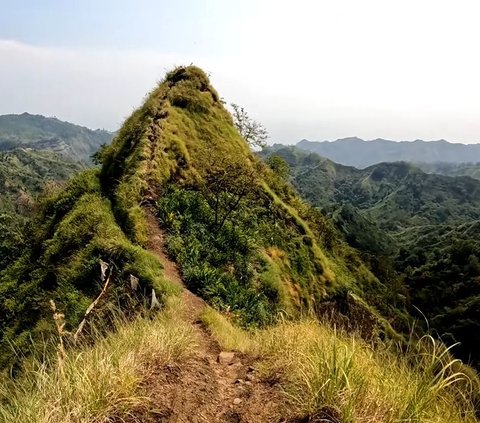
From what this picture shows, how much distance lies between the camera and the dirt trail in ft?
17.5

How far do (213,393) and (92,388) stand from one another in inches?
71.2

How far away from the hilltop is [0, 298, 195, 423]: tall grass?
0.03 meters

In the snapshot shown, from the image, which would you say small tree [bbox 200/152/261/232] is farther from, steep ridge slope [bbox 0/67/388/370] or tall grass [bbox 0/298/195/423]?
tall grass [bbox 0/298/195/423]

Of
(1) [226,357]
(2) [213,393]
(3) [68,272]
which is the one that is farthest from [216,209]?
(2) [213,393]

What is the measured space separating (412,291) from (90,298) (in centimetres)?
9924

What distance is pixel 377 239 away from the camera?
153125 mm

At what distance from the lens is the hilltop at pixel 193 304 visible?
4879mm

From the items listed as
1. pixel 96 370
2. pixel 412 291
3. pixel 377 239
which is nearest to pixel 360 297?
pixel 96 370

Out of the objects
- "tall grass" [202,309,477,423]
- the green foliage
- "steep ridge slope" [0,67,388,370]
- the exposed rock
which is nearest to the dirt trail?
the exposed rock

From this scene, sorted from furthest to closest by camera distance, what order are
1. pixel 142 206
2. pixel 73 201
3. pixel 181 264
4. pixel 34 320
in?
1. pixel 73 201
2. pixel 142 206
3. pixel 181 264
4. pixel 34 320

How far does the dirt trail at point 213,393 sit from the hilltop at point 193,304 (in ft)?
0.09

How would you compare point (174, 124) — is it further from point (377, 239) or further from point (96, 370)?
point (377, 239)

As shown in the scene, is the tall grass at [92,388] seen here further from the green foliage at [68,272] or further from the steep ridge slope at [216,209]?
the steep ridge slope at [216,209]

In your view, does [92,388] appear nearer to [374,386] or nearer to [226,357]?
[374,386]
